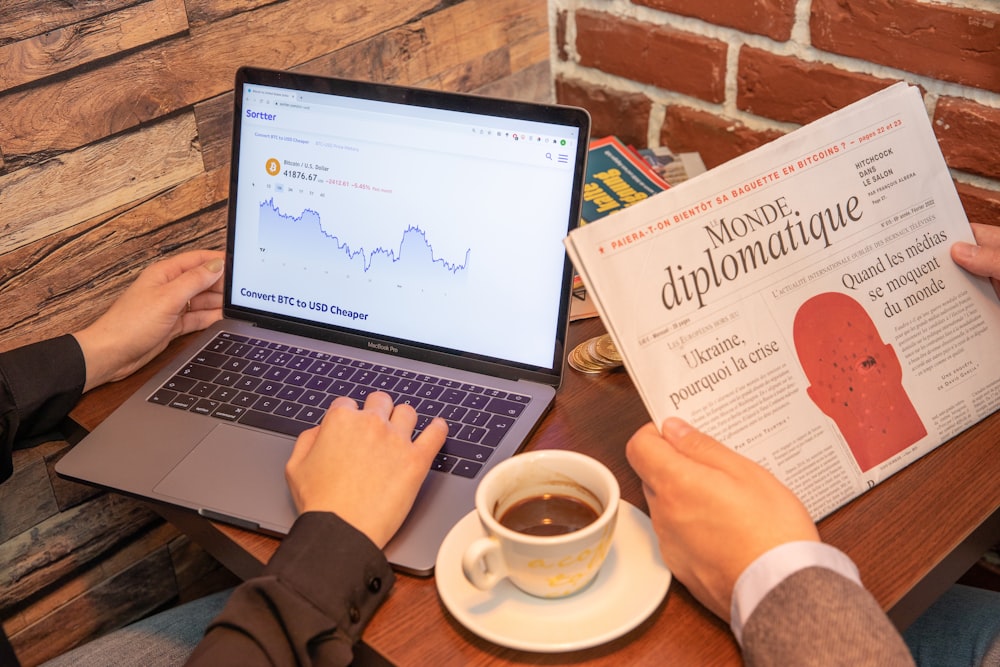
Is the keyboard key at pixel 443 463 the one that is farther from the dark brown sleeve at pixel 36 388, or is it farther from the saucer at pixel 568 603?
the dark brown sleeve at pixel 36 388

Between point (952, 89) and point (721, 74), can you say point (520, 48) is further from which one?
point (952, 89)

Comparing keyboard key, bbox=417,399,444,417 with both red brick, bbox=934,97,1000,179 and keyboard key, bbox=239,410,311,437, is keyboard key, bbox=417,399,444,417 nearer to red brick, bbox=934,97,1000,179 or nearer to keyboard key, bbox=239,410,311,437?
keyboard key, bbox=239,410,311,437

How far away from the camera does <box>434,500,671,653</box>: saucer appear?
0.63m

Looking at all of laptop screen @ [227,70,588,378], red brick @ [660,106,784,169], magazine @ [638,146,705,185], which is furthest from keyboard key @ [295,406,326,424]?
red brick @ [660,106,784,169]

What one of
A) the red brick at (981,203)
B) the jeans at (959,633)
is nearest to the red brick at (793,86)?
the red brick at (981,203)

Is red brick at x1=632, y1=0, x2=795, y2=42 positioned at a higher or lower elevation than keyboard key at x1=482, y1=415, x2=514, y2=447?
higher

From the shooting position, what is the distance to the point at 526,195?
862 mm

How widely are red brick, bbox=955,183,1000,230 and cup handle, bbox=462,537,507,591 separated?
0.75m

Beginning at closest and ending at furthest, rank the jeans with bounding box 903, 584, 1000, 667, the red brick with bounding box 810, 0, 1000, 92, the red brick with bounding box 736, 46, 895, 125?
the jeans with bounding box 903, 584, 1000, 667
the red brick with bounding box 810, 0, 1000, 92
the red brick with bounding box 736, 46, 895, 125

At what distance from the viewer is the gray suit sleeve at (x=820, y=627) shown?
0.56 meters

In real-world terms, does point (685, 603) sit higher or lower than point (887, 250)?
lower

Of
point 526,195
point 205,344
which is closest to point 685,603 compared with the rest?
point 526,195

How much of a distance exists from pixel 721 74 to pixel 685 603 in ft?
2.61

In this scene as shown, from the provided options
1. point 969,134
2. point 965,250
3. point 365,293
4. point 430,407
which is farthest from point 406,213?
point 969,134
